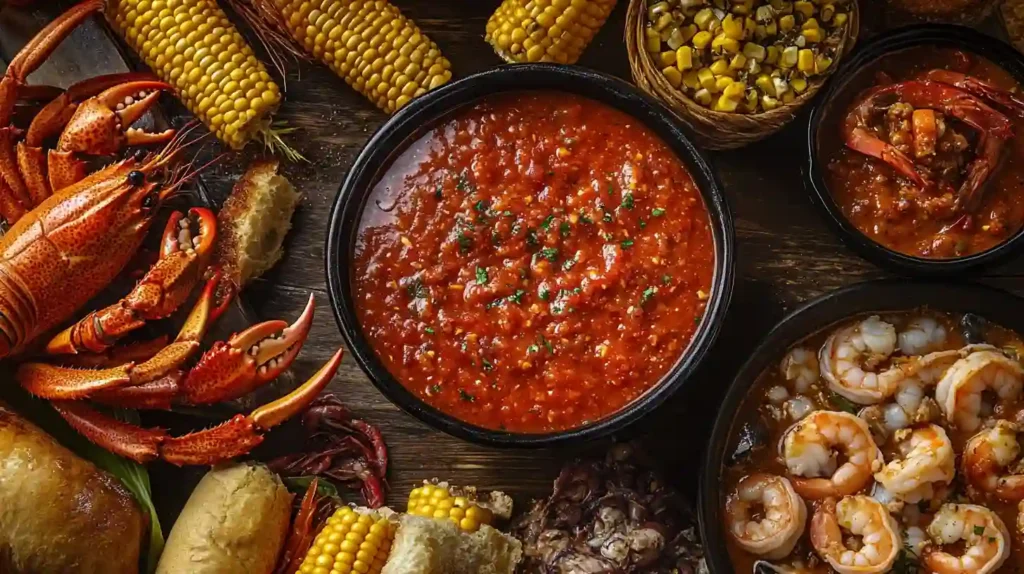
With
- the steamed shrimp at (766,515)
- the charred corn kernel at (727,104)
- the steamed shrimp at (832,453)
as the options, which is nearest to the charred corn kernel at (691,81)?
the charred corn kernel at (727,104)

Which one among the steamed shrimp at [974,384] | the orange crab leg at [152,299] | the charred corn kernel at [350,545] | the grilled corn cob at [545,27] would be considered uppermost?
the grilled corn cob at [545,27]

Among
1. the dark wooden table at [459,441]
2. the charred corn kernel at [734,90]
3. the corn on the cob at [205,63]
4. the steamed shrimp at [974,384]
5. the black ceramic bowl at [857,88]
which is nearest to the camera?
the steamed shrimp at [974,384]

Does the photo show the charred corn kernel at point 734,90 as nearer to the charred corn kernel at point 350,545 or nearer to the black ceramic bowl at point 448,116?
the black ceramic bowl at point 448,116

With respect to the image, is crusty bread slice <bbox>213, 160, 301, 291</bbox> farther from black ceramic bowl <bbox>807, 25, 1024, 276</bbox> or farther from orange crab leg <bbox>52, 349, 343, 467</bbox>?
black ceramic bowl <bbox>807, 25, 1024, 276</bbox>

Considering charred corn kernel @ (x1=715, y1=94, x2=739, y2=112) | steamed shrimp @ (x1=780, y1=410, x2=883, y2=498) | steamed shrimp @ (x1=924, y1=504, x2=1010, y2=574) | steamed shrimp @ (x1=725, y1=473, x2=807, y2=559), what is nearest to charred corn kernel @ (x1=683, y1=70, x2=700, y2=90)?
charred corn kernel @ (x1=715, y1=94, x2=739, y2=112)

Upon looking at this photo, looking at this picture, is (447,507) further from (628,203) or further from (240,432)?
(628,203)

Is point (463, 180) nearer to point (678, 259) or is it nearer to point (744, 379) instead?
point (678, 259)

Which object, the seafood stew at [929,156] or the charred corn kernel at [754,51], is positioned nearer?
the seafood stew at [929,156]
